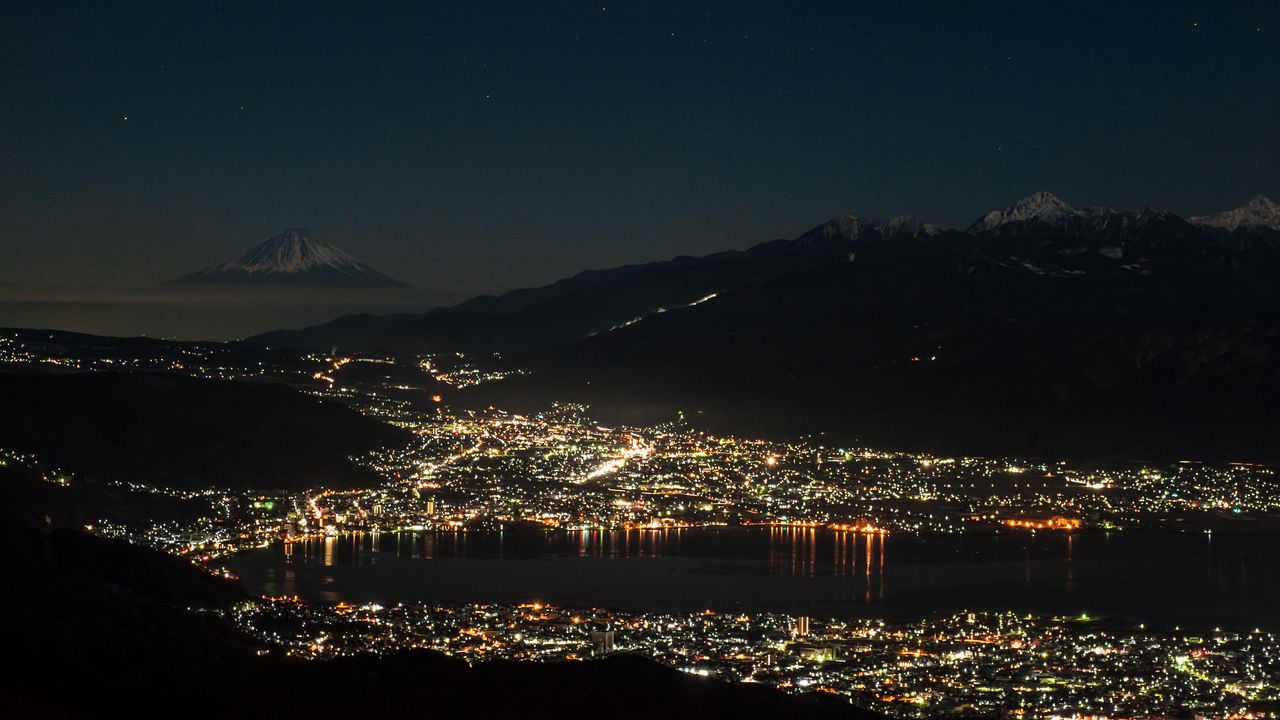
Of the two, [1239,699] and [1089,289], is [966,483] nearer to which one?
[1239,699]

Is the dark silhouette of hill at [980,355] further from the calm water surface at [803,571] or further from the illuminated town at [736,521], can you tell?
the calm water surface at [803,571]

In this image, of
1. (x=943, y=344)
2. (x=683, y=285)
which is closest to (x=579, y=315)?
(x=683, y=285)

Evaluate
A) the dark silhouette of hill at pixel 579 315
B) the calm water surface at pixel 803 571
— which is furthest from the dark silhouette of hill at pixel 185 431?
the dark silhouette of hill at pixel 579 315

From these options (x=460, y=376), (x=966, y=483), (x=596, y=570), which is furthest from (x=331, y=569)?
(x=460, y=376)

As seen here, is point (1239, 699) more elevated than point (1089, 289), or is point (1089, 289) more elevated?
point (1089, 289)

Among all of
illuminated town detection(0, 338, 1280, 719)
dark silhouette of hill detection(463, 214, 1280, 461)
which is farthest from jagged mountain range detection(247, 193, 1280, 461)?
illuminated town detection(0, 338, 1280, 719)

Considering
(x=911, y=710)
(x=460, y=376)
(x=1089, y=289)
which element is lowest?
(x=911, y=710)

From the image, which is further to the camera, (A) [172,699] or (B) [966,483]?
(B) [966,483]
